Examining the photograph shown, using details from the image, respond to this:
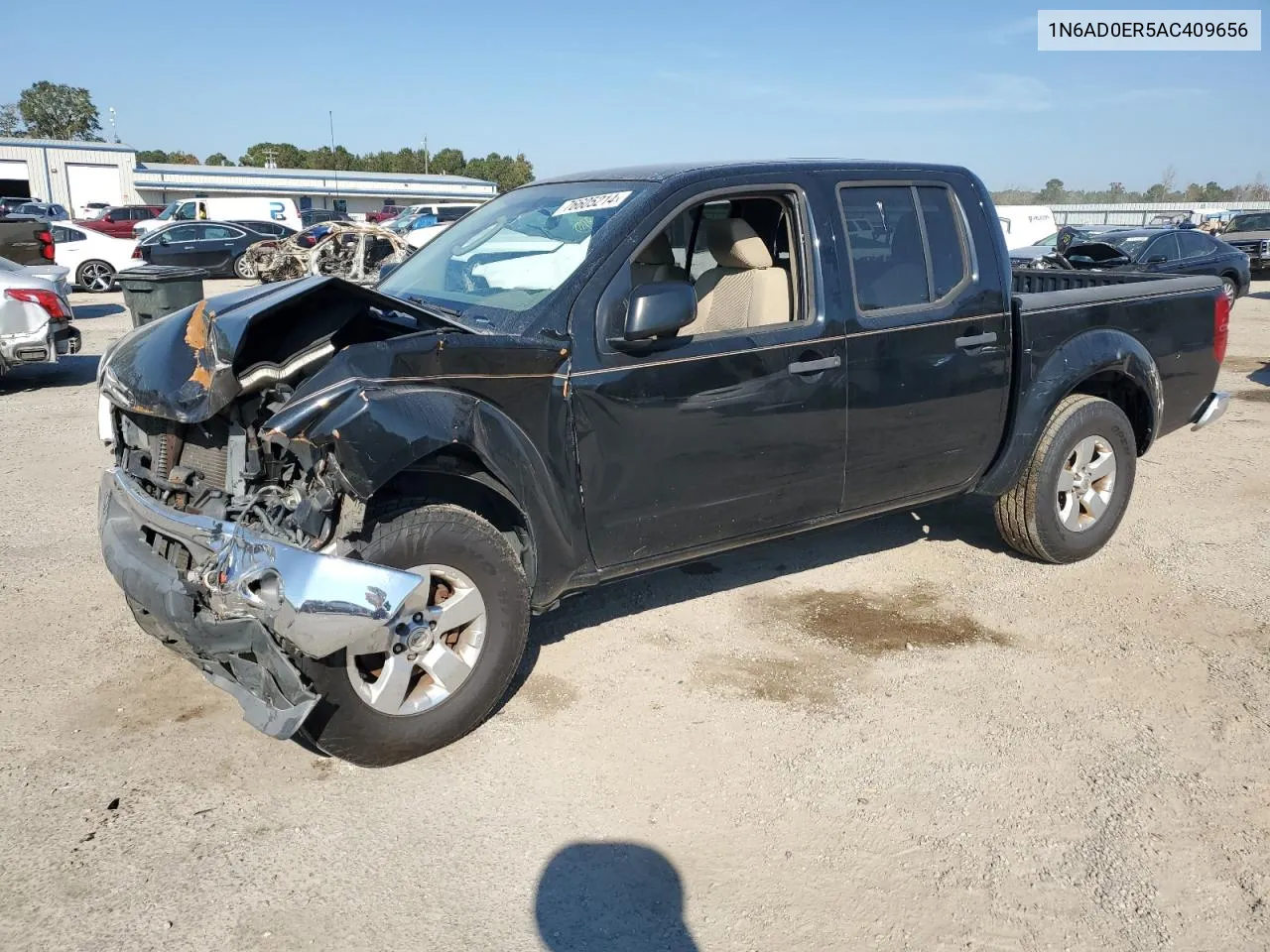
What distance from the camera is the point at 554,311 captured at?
362cm

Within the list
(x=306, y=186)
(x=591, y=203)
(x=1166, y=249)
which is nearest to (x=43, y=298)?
(x=591, y=203)

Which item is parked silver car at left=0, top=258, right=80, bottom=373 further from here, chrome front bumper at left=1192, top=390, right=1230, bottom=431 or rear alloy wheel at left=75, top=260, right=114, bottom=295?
rear alloy wheel at left=75, top=260, right=114, bottom=295

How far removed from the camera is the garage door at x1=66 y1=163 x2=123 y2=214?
5247 cm

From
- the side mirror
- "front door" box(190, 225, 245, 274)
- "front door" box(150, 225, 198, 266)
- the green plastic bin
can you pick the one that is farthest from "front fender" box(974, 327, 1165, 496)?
"front door" box(190, 225, 245, 274)

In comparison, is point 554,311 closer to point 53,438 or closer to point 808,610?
point 808,610

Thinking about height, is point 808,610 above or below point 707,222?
below

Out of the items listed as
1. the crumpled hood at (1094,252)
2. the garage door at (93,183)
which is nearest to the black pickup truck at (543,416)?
the crumpled hood at (1094,252)

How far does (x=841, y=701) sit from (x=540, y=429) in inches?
64.2

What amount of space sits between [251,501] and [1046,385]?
3721 mm

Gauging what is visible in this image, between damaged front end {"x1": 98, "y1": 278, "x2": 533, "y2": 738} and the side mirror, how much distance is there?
711 millimetres

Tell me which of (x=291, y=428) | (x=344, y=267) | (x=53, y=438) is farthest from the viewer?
(x=344, y=267)

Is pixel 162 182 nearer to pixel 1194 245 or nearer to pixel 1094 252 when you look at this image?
pixel 1094 252

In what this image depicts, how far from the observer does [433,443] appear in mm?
3189

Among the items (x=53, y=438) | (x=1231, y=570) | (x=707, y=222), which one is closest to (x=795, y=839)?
(x=707, y=222)
